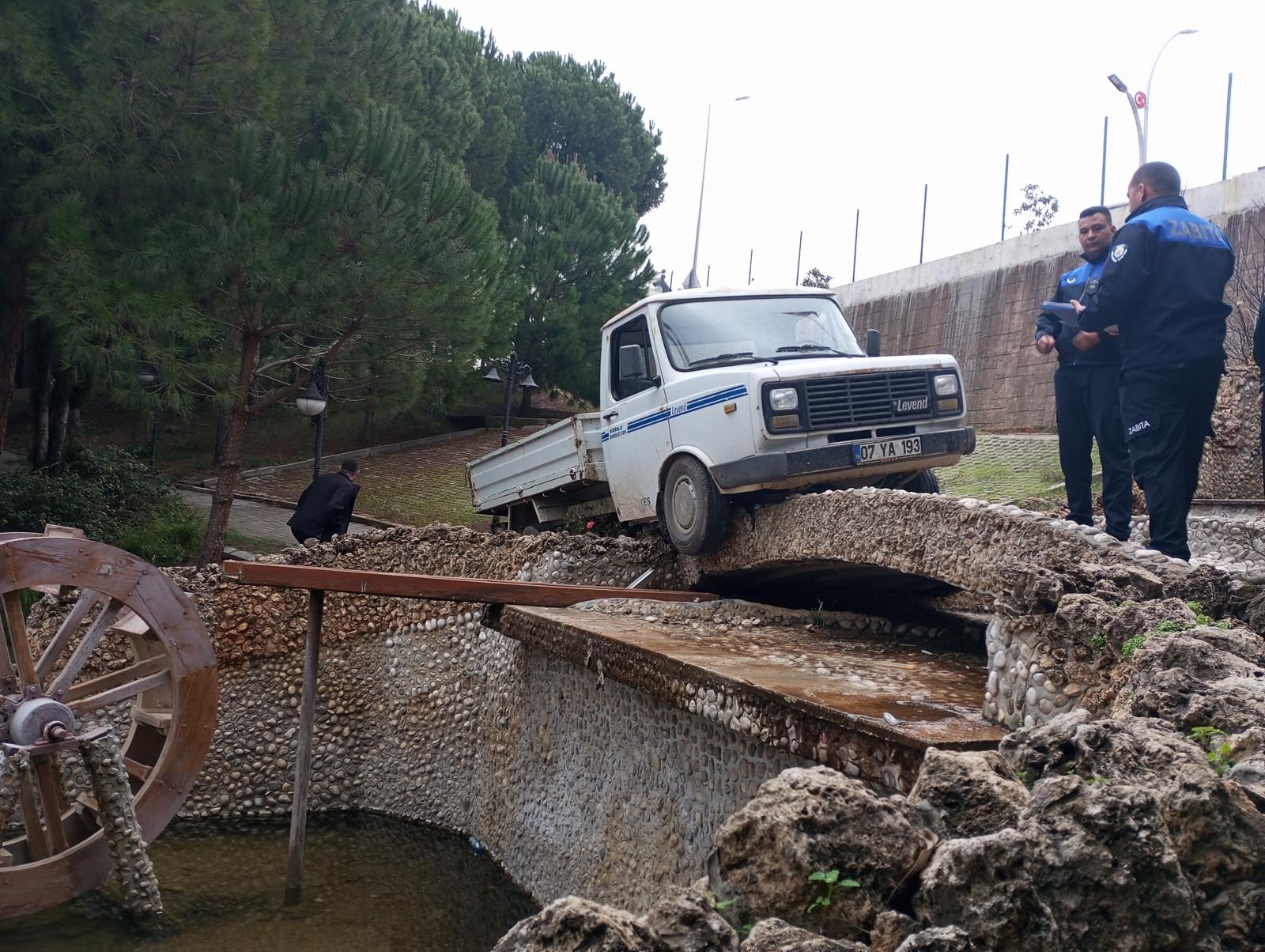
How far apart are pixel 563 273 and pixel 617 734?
20312mm

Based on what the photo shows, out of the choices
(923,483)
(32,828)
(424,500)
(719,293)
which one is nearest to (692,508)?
(923,483)

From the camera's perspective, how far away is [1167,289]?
5.46 meters

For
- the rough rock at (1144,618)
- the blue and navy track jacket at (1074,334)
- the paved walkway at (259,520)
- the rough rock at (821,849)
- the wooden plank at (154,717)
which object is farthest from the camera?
the paved walkway at (259,520)

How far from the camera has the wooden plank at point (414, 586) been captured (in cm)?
748

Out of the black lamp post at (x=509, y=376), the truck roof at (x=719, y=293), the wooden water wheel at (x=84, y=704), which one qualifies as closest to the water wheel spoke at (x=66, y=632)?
the wooden water wheel at (x=84, y=704)

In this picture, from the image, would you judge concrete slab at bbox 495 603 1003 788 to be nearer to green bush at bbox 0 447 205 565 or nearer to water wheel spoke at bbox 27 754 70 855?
water wheel spoke at bbox 27 754 70 855

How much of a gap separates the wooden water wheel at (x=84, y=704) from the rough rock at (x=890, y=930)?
668cm

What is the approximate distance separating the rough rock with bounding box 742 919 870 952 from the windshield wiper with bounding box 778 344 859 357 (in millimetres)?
6613

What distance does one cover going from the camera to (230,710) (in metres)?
10.4

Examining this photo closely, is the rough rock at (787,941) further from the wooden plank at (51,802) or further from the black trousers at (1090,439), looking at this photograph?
the wooden plank at (51,802)

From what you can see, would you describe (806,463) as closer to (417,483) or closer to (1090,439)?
(1090,439)

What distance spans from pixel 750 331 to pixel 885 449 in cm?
153

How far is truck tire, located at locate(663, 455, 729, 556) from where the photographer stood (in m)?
7.79

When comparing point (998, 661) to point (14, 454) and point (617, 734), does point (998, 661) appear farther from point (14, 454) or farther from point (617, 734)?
point (14, 454)
